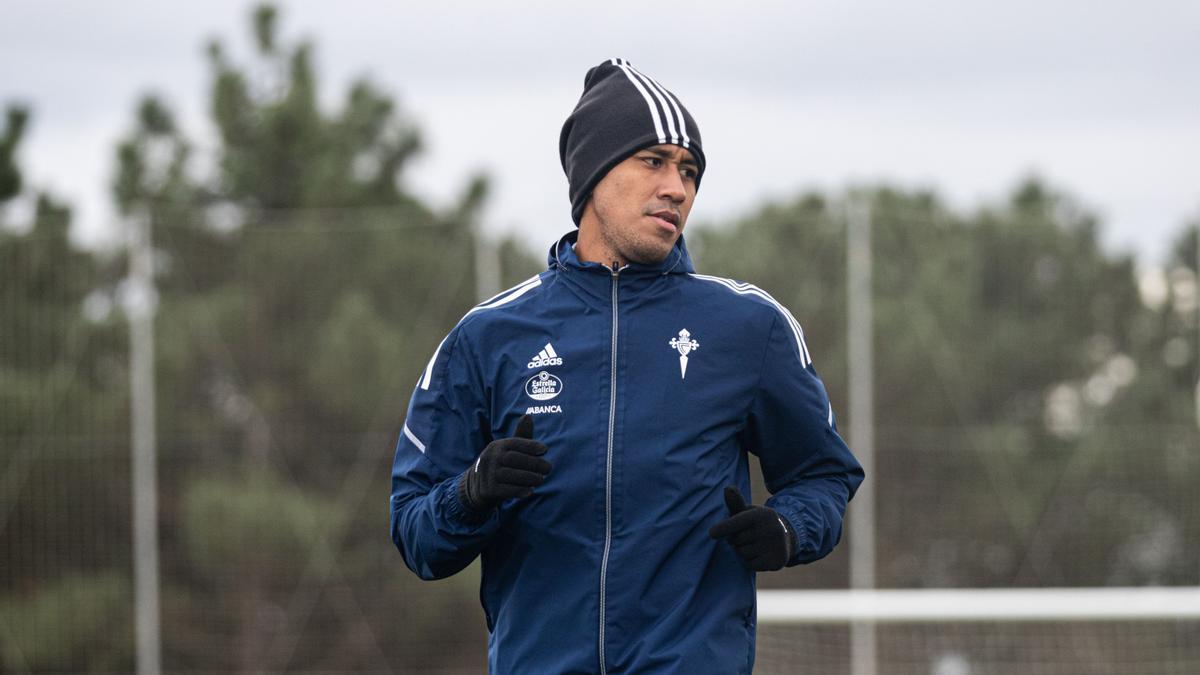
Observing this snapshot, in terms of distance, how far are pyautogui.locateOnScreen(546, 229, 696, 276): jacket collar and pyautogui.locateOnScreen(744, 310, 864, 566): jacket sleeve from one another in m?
0.21

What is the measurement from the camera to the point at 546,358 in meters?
2.63

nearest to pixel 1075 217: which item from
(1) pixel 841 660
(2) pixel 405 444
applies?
(1) pixel 841 660

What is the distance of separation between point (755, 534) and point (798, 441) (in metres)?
0.29

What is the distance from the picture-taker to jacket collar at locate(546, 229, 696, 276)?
8.91 feet

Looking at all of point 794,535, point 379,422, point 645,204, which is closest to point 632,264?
point 645,204

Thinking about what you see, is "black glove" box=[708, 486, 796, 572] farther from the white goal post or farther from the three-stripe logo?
the white goal post

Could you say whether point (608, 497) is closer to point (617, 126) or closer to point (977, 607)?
point (617, 126)

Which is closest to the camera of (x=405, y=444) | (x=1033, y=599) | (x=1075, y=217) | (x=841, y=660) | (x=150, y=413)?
(x=405, y=444)

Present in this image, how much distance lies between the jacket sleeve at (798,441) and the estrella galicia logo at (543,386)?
0.36 metres

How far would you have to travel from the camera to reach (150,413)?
323 inches

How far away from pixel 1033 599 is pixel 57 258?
5.52m

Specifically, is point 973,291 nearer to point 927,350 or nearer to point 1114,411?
point 927,350

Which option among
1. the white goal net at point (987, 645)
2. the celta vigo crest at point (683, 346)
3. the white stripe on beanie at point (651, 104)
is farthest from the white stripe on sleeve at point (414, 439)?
the white goal net at point (987, 645)

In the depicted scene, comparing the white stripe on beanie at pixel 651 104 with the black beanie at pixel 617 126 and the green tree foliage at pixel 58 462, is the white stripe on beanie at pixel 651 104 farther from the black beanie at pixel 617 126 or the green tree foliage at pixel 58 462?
the green tree foliage at pixel 58 462
